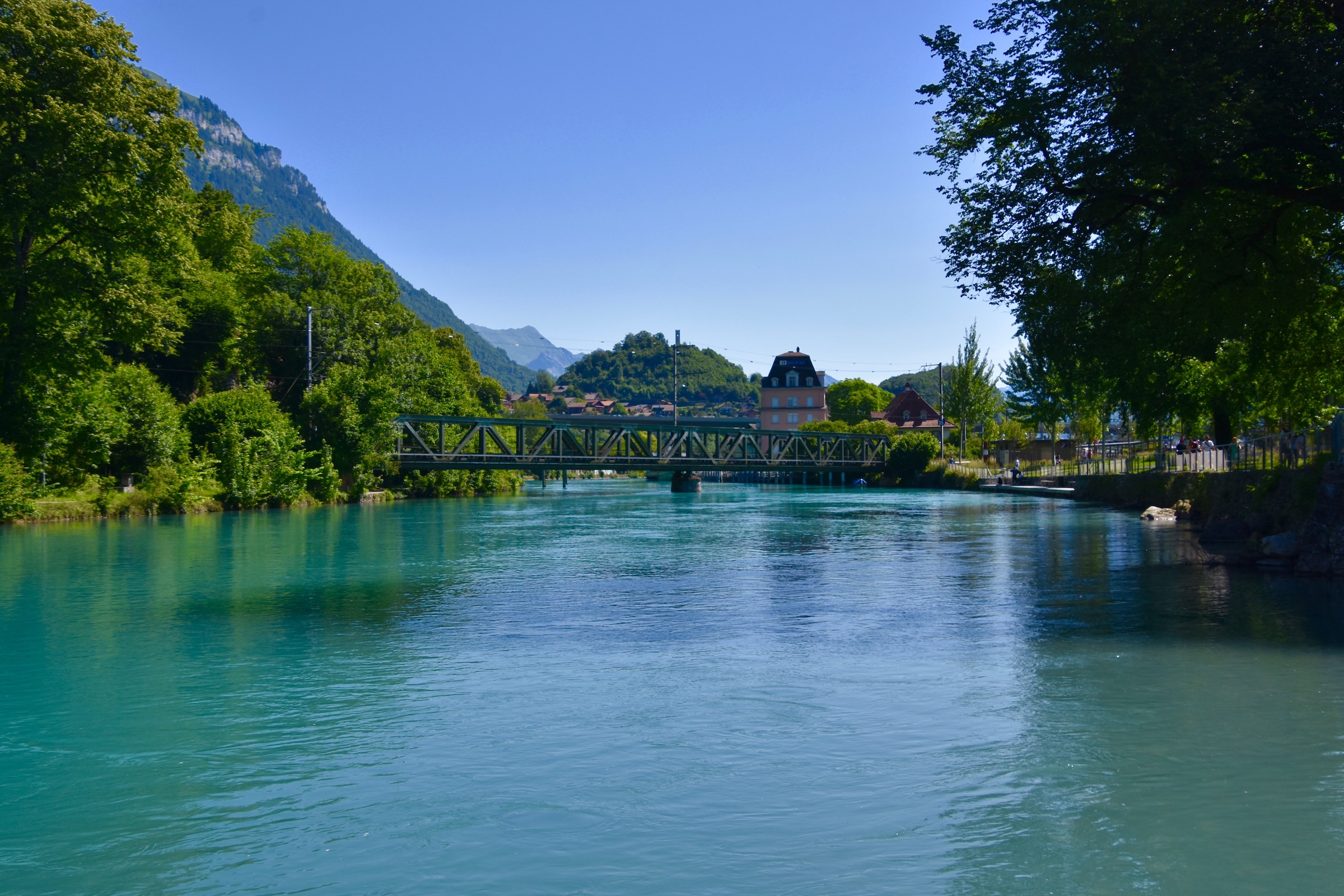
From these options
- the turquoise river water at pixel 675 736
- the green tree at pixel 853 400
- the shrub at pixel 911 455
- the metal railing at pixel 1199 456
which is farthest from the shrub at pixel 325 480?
the green tree at pixel 853 400

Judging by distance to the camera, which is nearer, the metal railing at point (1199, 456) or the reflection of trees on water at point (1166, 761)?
the reflection of trees on water at point (1166, 761)

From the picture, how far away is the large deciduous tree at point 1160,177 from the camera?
18016mm

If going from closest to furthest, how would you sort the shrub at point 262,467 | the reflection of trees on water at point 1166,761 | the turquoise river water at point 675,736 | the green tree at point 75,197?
1. the reflection of trees on water at point 1166,761
2. the turquoise river water at point 675,736
3. the green tree at point 75,197
4. the shrub at point 262,467

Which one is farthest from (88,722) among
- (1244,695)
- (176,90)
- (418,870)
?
(176,90)

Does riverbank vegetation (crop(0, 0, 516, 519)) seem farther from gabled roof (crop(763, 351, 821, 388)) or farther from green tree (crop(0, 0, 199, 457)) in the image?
gabled roof (crop(763, 351, 821, 388))

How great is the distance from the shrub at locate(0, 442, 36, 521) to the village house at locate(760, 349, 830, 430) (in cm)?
12237

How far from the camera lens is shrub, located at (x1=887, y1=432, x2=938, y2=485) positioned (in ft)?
317

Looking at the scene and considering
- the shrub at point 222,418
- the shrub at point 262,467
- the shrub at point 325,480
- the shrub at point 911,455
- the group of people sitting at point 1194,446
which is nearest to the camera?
the group of people sitting at point 1194,446

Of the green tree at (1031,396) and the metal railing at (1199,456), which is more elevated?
the green tree at (1031,396)

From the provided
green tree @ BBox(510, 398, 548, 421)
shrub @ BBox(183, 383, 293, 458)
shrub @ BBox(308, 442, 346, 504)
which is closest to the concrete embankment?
shrub @ BBox(308, 442, 346, 504)

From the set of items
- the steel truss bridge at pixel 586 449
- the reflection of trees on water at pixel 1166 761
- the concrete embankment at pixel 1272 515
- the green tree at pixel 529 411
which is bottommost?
the reflection of trees on water at pixel 1166 761

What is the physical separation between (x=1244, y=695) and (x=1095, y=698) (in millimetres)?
1626

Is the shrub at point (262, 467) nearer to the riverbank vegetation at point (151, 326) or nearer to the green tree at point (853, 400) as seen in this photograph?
the riverbank vegetation at point (151, 326)

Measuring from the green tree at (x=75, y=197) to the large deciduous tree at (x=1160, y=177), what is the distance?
95.4 ft
